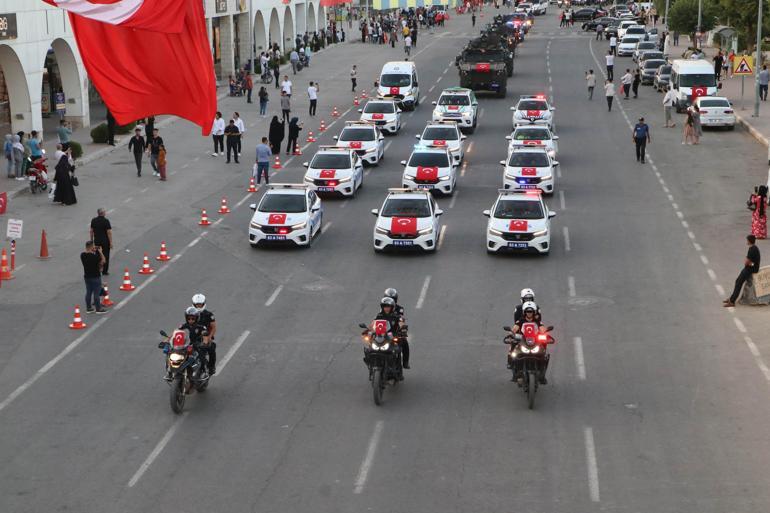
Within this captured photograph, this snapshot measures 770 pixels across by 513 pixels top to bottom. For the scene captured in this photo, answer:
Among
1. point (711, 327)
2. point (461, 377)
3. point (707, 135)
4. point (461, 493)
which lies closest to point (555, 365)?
point (461, 377)

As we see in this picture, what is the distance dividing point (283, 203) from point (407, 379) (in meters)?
12.9

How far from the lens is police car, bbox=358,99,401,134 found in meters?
55.6

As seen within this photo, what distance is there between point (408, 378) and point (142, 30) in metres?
11.1

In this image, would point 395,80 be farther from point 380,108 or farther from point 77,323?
point 77,323

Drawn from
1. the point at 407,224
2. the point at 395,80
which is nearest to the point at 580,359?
the point at 407,224

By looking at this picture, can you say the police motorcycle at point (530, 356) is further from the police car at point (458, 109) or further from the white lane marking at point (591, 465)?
the police car at point (458, 109)

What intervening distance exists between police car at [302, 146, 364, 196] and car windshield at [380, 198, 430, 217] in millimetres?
6754

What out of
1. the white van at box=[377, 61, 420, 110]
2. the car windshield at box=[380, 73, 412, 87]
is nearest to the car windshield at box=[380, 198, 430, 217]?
the white van at box=[377, 61, 420, 110]

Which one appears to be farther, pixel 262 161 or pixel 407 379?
pixel 262 161

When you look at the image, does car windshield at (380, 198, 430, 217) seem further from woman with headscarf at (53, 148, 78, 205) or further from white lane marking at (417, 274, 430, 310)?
woman with headscarf at (53, 148, 78, 205)

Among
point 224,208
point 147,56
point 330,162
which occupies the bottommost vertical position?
point 224,208

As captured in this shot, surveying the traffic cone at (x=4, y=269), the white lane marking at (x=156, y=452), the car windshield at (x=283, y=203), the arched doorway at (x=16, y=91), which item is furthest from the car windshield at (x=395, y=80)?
the white lane marking at (x=156, y=452)

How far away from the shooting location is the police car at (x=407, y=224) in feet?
111

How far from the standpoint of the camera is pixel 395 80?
209 feet
